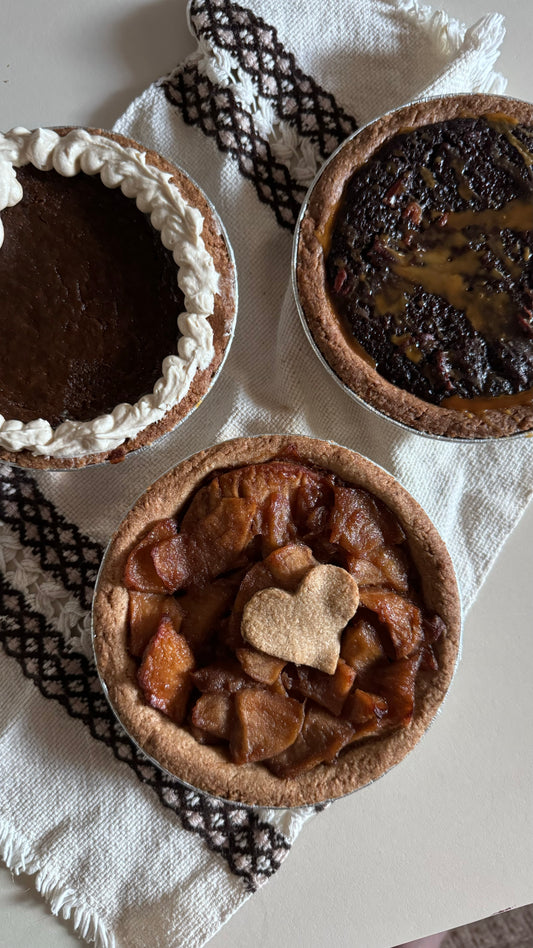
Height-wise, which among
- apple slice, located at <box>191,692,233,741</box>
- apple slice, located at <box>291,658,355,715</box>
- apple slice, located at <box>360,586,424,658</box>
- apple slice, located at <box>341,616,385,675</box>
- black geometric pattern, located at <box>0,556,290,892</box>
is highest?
apple slice, located at <box>360,586,424,658</box>

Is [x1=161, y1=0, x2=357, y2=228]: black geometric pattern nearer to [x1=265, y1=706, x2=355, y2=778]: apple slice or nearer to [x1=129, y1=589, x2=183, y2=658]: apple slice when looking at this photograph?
[x1=129, y1=589, x2=183, y2=658]: apple slice

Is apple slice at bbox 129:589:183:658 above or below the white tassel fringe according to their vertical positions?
above

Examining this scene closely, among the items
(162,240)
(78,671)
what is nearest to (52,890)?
(78,671)

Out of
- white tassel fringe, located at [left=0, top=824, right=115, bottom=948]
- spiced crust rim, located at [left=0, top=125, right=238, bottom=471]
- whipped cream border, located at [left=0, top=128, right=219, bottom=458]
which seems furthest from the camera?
white tassel fringe, located at [left=0, top=824, right=115, bottom=948]

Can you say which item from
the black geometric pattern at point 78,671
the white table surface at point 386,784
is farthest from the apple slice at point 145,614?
the white table surface at point 386,784

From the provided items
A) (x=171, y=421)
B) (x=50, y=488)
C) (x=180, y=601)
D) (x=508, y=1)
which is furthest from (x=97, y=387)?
(x=508, y=1)

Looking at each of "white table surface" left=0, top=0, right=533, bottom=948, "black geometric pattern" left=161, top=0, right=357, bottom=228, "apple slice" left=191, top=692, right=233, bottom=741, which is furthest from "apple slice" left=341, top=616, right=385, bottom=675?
"black geometric pattern" left=161, top=0, right=357, bottom=228

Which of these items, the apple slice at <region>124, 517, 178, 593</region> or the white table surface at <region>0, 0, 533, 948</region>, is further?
the white table surface at <region>0, 0, 533, 948</region>

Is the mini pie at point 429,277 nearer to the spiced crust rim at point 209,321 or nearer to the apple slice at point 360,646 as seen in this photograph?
the spiced crust rim at point 209,321

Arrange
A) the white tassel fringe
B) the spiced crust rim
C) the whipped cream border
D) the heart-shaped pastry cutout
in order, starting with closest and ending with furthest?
the heart-shaped pastry cutout
the whipped cream border
the spiced crust rim
the white tassel fringe

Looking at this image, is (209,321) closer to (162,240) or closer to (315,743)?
(162,240)
